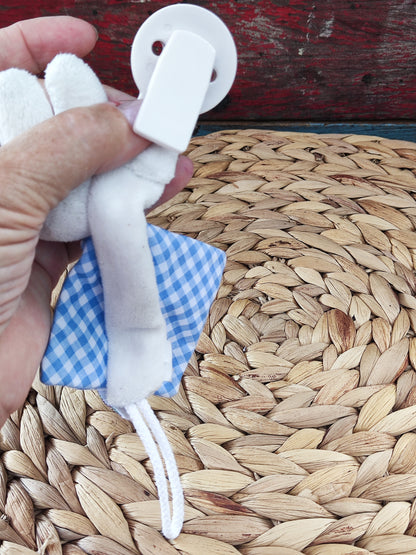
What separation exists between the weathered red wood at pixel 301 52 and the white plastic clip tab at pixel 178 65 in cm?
53

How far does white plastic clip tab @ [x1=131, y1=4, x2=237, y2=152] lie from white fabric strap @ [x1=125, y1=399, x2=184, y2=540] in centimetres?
19

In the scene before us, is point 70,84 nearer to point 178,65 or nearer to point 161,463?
point 178,65

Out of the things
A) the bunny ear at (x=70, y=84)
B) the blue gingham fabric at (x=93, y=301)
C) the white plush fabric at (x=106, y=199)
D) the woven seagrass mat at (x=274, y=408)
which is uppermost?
the bunny ear at (x=70, y=84)

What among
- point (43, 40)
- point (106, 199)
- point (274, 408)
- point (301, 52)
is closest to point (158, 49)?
point (43, 40)

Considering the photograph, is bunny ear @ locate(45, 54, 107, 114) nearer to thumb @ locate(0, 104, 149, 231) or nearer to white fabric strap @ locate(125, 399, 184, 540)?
thumb @ locate(0, 104, 149, 231)

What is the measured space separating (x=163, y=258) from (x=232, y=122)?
0.66m

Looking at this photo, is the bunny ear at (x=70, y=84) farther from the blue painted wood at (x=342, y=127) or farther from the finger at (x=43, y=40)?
the blue painted wood at (x=342, y=127)

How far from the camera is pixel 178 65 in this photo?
362 millimetres

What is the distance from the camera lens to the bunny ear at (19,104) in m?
0.35

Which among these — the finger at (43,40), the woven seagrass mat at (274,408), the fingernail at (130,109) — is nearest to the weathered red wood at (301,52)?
the woven seagrass mat at (274,408)

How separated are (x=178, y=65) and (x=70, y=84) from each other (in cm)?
6

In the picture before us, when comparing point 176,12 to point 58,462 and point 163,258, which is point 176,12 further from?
point 58,462

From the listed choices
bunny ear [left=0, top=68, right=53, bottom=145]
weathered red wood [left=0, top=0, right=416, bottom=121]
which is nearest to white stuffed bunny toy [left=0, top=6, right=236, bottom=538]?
bunny ear [left=0, top=68, right=53, bottom=145]

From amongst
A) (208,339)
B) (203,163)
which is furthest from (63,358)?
(203,163)
